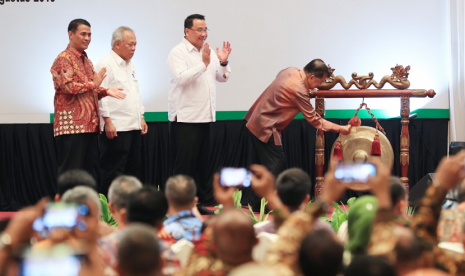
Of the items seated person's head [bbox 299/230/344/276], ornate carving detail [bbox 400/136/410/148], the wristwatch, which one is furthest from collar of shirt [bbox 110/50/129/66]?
seated person's head [bbox 299/230/344/276]

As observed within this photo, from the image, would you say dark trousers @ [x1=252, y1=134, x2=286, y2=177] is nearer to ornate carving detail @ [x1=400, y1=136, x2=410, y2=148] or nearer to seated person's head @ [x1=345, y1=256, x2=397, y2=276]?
ornate carving detail @ [x1=400, y1=136, x2=410, y2=148]

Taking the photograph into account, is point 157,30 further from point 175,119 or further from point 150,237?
point 150,237

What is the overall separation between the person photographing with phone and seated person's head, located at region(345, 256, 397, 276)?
2.83 metres

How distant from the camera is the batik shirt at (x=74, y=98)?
3.71 meters

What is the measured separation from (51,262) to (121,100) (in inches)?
111

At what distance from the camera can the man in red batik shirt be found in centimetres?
374

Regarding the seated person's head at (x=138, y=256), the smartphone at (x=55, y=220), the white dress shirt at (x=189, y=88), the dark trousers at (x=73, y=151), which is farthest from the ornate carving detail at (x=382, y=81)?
the seated person's head at (x=138, y=256)

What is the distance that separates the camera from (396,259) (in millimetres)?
1498

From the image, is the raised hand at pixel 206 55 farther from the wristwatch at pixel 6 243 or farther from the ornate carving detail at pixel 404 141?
the wristwatch at pixel 6 243

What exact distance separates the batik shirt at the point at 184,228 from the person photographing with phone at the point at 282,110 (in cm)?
203

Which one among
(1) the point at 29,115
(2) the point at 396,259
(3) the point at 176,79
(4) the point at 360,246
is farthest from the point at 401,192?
(1) the point at 29,115

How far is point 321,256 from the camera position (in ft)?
4.54

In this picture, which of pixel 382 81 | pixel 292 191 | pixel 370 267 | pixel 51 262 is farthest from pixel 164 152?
pixel 370 267

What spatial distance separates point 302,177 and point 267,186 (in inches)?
11.1
